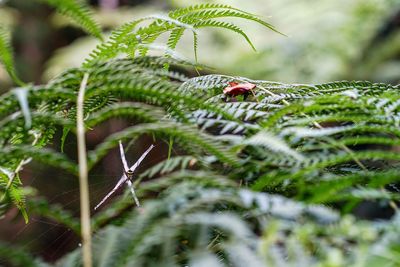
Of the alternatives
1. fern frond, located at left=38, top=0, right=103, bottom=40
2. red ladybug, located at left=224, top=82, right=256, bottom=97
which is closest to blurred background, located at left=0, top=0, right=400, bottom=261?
red ladybug, located at left=224, top=82, right=256, bottom=97

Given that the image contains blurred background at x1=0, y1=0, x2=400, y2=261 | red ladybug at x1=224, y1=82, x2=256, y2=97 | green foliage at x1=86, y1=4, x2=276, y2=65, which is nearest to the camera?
green foliage at x1=86, y1=4, x2=276, y2=65

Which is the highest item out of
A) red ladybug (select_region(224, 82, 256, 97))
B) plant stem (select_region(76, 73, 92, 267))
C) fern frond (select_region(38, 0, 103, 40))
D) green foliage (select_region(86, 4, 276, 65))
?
fern frond (select_region(38, 0, 103, 40))

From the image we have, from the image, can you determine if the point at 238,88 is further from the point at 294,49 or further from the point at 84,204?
the point at 294,49

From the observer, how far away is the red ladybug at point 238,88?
0.71 meters

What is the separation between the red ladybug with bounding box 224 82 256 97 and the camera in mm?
713

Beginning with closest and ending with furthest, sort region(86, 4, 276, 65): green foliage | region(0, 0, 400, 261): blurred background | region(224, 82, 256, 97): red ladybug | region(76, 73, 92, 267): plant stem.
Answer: region(76, 73, 92, 267): plant stem
region(86, 4, 276, 65): green foliage
region(224, 82, 256, 97): red ladybug
region(0, 0, 400, 261): blurred background

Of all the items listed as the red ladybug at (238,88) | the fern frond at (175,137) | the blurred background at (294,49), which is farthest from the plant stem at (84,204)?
the blurred background at (294,49)

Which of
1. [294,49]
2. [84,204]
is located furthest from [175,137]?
[294,49]

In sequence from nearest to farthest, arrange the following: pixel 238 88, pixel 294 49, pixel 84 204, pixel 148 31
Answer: pixel 84 204
pixel 148 31
pixel 238 88
pixel 294 49

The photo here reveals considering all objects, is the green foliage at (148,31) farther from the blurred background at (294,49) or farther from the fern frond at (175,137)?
the blurred background at (294,49)

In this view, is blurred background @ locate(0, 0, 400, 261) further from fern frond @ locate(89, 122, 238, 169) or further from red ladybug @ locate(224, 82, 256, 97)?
fern frond @ locate(89, 122, 238, 169)

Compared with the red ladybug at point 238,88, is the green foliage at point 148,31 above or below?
above

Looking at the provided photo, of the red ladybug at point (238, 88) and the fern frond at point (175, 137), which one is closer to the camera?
the fern frond at point (175, 137)

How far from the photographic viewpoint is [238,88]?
712 millimetres
